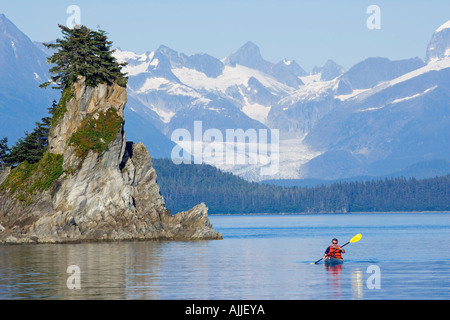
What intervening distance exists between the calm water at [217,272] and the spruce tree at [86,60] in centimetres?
3262

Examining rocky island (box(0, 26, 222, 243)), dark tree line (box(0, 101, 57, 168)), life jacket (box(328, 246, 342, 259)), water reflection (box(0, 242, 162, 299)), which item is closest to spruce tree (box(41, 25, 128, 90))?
rocky island (box(0, 26, 222, 243))

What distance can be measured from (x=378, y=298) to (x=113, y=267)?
36768mm

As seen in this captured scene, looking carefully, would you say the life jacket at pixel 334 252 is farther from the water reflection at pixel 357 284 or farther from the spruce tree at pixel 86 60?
the spruce tree at pixel 86 60

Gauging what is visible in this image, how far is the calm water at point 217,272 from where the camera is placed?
242 feet

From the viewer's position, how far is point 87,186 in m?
148

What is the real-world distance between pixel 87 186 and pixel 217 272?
58.1 meters

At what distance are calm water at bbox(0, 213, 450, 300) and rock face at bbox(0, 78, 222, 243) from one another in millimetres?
9618

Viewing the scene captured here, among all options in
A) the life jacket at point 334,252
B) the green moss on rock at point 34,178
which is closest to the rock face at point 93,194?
the green moss on rock at point 34,178

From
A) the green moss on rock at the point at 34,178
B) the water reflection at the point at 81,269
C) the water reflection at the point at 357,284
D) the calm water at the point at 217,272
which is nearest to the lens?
the water reflection at the point at 357,284

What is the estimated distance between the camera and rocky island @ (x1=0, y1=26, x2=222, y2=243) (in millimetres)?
A: 145875

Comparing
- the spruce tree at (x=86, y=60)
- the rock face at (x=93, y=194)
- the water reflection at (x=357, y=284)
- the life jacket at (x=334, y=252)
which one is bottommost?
the water reflection at (x=357, y=284)

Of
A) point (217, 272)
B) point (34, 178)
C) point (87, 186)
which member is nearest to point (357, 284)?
point (217, 272)

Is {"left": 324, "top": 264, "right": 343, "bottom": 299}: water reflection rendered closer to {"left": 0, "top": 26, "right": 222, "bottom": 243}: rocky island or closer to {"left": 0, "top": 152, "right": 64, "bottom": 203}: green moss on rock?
{"left": 0, "top": 26, "right": 222, "bottom": 243}: rocky island
